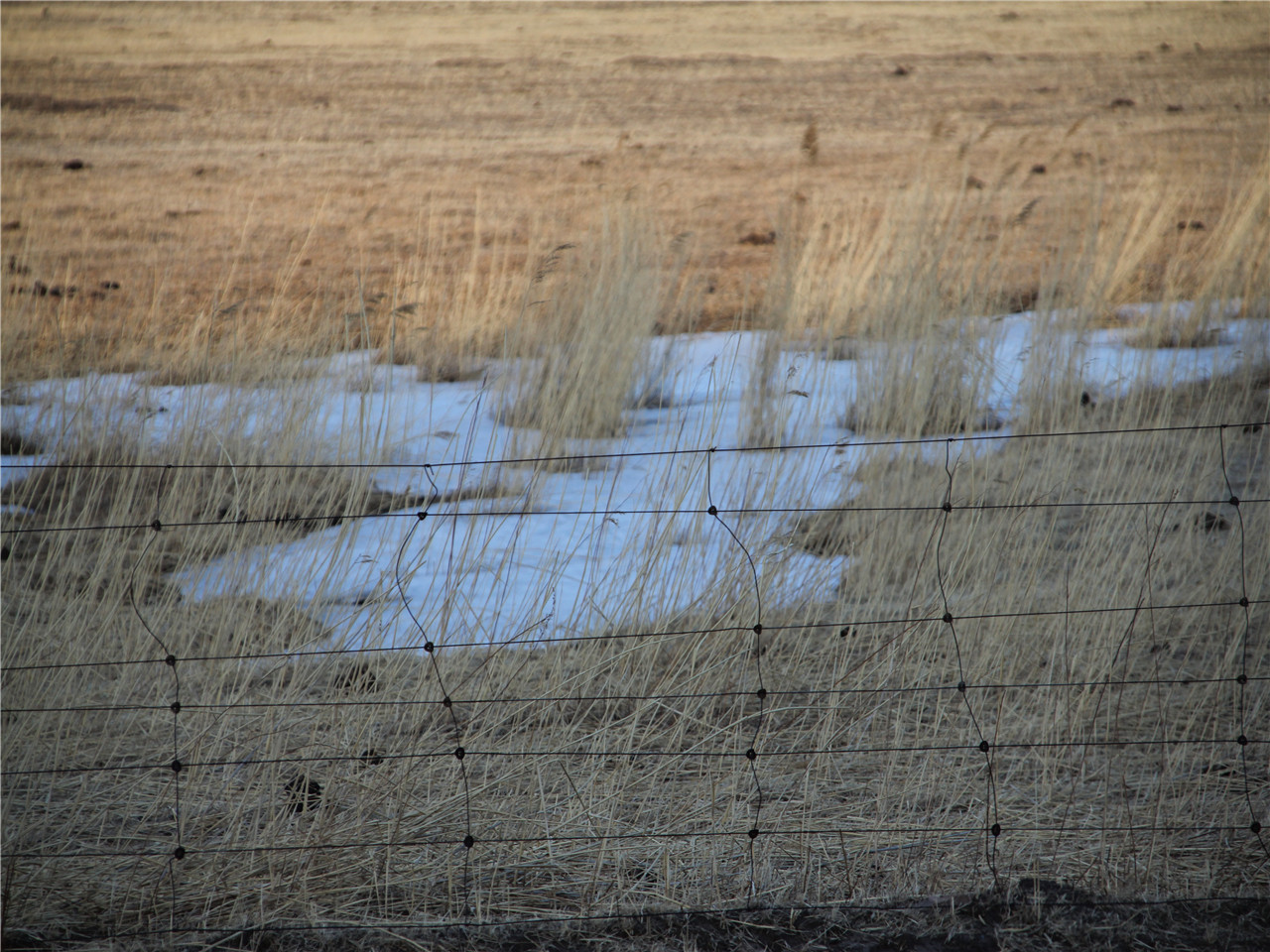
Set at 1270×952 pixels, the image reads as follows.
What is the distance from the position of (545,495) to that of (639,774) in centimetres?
156

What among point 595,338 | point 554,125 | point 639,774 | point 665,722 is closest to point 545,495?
point 595,338

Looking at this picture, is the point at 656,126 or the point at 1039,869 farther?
the point at 656,126

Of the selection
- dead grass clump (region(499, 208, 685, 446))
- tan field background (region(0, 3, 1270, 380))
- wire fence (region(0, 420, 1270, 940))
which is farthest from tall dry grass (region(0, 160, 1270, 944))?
tan field background (region(0, 3, 1270, 380))

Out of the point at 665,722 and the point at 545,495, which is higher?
the point at 665,722

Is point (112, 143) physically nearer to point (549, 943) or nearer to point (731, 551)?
point (731, 551)

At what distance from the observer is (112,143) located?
988 cm

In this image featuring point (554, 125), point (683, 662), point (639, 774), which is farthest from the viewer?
point (554, 125)

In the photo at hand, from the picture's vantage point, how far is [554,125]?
36.2ft

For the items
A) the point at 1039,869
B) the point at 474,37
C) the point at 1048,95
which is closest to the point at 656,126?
the point at 474,37

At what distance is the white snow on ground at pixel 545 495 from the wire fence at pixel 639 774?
5.0 inches

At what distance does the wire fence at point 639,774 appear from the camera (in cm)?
176

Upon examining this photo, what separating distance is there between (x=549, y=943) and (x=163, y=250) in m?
7.07

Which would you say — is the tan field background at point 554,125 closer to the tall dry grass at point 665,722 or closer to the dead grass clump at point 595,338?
the dead grass clump at point 595,338

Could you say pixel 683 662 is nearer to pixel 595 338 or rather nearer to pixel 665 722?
pixel 665 722
